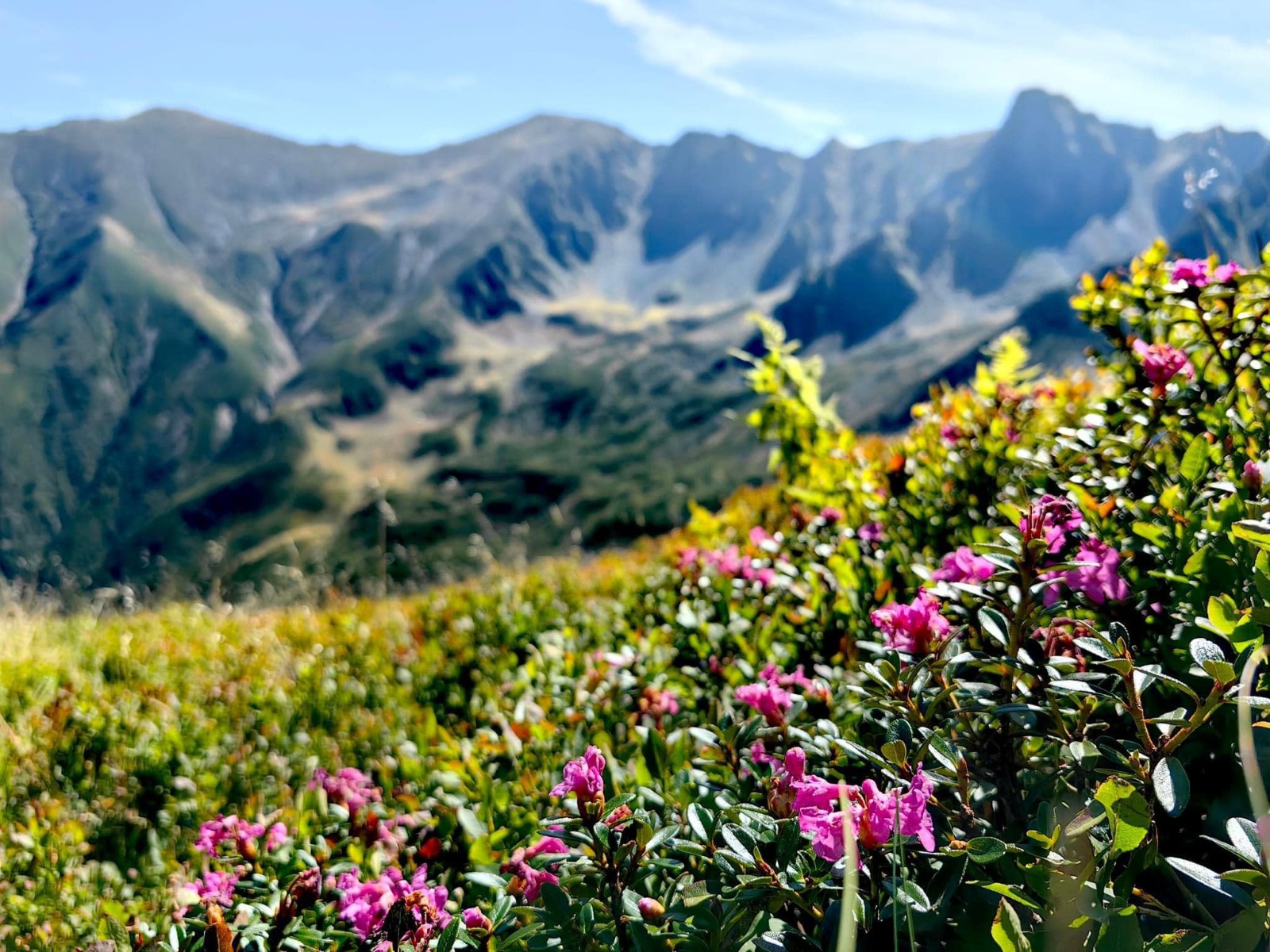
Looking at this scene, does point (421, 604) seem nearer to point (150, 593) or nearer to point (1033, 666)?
point (150, 593)

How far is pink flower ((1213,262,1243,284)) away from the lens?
2518mm

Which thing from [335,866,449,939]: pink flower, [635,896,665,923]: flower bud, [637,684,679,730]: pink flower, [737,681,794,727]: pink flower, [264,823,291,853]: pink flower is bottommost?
[264,823,291,853]: pink flower

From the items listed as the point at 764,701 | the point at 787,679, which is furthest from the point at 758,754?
the point at 787,679

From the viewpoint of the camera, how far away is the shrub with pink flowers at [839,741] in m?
1.47

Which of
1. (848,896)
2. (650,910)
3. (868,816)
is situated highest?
(848,896)

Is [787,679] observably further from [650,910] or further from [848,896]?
[848,896]

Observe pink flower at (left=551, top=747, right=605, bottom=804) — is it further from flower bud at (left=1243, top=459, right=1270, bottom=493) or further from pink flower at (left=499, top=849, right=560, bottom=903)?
flower bud at (left=1243, top=459, right=1270, bottom=493)

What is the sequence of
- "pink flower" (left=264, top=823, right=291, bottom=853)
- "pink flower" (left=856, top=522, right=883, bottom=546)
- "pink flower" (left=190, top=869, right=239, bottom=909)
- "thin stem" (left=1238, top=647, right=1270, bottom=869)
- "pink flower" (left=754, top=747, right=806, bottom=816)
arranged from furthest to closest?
"pink flower" (left=856, top=522, right=883, bottom=546)
"pink flower" (left=264, top=823, right=291, bottom=853)
"pink flower" (left=190, top=869, right=239, bottom=909)
"pink flower" (left=754, top=747, right=806, bottom=816)
"thin stem" (left=1238, top=647, right=1270, bottom=869)

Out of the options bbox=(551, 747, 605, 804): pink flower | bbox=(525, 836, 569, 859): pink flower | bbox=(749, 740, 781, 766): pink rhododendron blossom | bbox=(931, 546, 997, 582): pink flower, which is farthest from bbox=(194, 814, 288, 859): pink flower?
bbox=(931, 546, 997, 582): pink flower

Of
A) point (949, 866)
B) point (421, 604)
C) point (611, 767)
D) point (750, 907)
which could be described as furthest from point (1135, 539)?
point (421, 604)

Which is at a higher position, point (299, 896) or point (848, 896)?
point (848, 896)

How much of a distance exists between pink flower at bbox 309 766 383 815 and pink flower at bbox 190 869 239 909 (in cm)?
63

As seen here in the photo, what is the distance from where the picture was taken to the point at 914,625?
1923 mm

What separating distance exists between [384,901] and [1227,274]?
2965 mm
